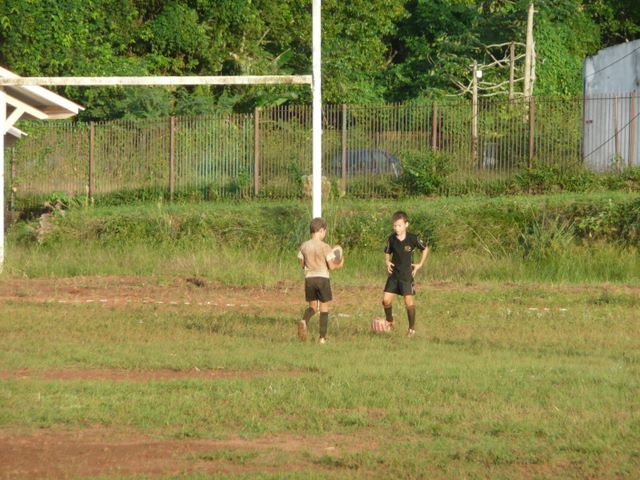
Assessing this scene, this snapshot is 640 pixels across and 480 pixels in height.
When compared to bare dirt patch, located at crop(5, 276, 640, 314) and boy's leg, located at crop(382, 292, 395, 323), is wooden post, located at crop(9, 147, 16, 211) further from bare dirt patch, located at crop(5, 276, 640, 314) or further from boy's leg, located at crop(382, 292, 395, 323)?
boy's leg, located at crop(382, 292, 395, 323)

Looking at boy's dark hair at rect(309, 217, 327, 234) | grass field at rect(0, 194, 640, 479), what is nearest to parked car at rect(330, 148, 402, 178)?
grass field at rect(0, 194, 640, 479)

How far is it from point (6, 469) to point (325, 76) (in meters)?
36.9

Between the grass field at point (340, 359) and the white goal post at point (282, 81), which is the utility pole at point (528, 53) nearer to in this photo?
the grass field at point (340, 359)

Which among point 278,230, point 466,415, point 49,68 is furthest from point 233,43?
point 466,415

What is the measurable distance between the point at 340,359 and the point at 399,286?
245cm

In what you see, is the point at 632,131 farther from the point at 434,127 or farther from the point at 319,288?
the point at 319,288

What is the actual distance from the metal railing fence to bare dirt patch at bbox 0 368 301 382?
16.4m

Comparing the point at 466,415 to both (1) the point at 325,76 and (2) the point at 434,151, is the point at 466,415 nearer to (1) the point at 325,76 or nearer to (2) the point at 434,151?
(2) the point at 434,151

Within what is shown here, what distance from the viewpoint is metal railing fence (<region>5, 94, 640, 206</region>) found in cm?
2802

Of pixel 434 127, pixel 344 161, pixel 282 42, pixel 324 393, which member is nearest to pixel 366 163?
pixel 344 161

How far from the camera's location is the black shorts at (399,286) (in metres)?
14.7

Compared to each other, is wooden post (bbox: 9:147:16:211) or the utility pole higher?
the utility pole

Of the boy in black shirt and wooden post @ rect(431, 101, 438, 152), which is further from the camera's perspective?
wooden post @ rect(431, 101, 438, 152)

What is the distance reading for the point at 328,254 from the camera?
1382cm
